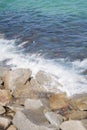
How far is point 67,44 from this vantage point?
21.7 meters

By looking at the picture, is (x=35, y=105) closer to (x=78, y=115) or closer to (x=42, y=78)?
(x=78, y=115)

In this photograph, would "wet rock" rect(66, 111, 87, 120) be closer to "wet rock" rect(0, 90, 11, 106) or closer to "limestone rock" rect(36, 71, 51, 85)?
"limestone rock" rect(36, 71, 51, 85)

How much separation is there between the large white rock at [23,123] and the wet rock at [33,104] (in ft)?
2.57

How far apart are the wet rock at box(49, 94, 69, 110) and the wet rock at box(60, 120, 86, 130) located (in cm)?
203

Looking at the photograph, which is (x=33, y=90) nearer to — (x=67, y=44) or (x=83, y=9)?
(x=67, y=44)

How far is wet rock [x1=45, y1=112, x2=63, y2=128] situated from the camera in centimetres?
1329

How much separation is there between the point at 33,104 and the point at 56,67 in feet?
15.7

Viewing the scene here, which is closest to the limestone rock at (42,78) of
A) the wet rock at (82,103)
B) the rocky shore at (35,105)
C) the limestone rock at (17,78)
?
the rocky shore at (35,105)

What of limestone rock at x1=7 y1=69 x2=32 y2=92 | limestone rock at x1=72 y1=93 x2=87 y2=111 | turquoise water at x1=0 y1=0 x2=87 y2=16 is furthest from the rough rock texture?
turquoise water at x1=0 y1=0 x2=87 y2=16

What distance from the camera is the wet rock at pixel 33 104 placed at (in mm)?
14405

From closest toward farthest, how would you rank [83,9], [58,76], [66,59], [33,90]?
[33,90]
[58,76]
[66,59]
[83,9]

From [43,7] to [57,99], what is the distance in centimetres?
1689

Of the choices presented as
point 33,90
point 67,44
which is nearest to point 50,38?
point 67,44

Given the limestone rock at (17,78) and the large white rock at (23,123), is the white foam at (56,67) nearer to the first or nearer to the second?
the limestone rock at (17,78)
